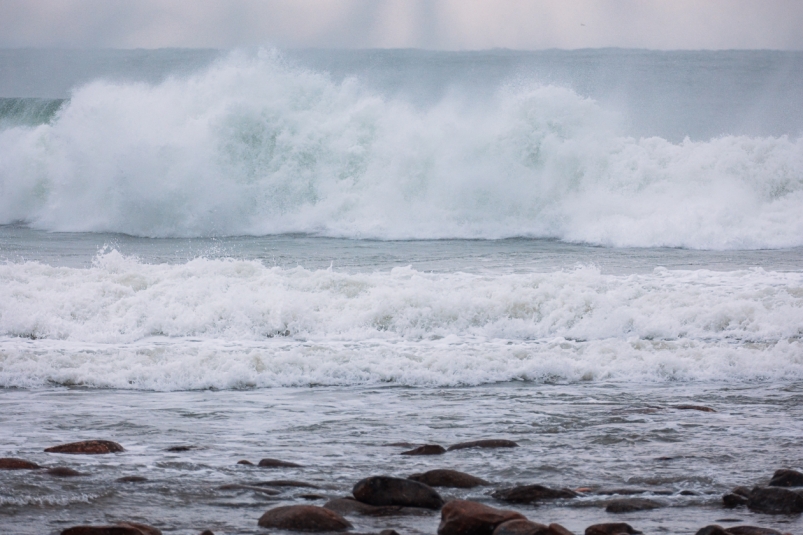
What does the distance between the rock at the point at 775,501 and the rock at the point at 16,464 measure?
4.35 meters

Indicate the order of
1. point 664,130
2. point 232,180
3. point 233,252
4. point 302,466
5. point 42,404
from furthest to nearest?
1. point 664,130
2. point 232,180
3. point 233,252
4. point 42,404
5. point 302,466

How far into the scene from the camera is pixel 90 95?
24.6 metres

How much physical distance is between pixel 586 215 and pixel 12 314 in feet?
42.6

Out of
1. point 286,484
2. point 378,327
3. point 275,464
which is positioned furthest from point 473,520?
point 378,327

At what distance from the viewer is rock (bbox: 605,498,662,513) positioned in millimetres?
5051

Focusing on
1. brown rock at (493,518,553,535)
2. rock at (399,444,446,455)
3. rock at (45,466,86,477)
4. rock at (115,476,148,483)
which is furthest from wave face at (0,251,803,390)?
brown rock at (493,518,553,535)

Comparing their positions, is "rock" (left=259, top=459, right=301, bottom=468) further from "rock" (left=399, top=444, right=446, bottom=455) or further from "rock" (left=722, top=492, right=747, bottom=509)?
"rock" (left=722, top=492, right=747, bottom=509)

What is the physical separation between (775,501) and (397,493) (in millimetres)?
2062

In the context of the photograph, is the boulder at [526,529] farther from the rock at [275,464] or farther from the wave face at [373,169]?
the wave face at [373,169]

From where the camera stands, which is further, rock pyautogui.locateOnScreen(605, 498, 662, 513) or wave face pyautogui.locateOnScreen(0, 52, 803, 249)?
wave face pyautogui.locateOnScreen(0, 52, 803, 249)

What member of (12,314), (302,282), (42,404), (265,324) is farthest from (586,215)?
(42,404)

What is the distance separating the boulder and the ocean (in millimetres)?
627

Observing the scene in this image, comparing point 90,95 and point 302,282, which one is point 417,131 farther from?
point 302,282

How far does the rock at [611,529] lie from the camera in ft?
14.9
